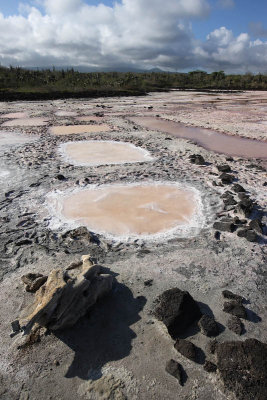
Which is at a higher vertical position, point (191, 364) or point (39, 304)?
point (39, 304)

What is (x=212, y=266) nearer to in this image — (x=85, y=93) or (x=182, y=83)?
(x=85, y=93)

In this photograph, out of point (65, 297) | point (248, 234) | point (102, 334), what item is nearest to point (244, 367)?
point (102, 334)

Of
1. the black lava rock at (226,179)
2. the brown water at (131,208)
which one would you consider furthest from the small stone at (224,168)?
the brown water at (131,208)

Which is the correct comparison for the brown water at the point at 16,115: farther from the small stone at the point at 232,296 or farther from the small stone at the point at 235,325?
the small stone at the point at 235,325


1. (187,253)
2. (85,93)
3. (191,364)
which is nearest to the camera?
(191,364)

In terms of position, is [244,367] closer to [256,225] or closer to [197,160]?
[256,225]

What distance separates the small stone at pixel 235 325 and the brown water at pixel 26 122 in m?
17.3

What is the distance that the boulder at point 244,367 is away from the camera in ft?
11.3

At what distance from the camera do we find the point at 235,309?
4.56 metres

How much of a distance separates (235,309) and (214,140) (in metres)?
12.4

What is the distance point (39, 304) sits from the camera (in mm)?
4059

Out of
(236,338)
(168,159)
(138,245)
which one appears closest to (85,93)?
(168,159)

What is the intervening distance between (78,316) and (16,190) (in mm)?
5386

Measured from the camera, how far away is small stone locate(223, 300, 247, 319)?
448 cm
